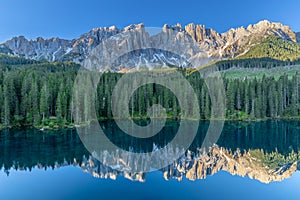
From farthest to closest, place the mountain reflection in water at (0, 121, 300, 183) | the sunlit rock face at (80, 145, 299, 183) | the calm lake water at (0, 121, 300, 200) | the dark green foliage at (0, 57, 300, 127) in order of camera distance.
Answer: the dark green foliage at (0, 57, 300, 127) → the mountain reflection in water at (0, 121, 300, 183) → the sunlit rock face at (80, 145, 299, 183) → the calm lake water at (0, 121, 300, 200)

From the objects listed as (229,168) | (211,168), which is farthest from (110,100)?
(229,168)

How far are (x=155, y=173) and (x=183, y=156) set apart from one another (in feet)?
27.3

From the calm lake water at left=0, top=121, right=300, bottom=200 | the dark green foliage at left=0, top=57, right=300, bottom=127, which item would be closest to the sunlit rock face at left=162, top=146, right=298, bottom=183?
the calm lake water at left=0, top=121, right=300, bottom=200

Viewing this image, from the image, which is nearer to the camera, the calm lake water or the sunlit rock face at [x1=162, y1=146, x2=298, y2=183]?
the calm lake water

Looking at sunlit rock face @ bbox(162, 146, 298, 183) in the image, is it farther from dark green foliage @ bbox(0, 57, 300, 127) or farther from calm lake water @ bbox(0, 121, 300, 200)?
dark green foliage @ bbox(0, 57, 300, 127)

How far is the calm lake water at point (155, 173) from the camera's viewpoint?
24.6 meters

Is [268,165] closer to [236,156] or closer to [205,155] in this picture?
[236,156]

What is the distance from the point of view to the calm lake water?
80.8 ft

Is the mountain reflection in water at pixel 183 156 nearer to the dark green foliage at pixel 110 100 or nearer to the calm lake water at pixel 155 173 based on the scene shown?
the calm lake water at pixel 155 173

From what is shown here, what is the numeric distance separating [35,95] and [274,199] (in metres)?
63.6

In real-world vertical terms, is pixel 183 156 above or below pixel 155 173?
above

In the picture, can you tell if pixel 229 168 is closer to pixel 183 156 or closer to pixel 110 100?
pixel 183 156

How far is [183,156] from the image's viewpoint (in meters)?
37.8

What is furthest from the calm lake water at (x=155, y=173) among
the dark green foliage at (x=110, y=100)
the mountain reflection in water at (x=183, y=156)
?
the dark green foliage at (x=110, y=100)
